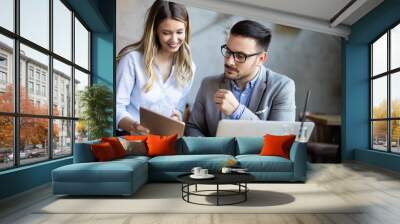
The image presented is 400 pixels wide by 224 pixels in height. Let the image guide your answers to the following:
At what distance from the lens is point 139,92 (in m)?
8.73

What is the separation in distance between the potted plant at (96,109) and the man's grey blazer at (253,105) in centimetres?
186

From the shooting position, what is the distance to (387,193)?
529 centimetres

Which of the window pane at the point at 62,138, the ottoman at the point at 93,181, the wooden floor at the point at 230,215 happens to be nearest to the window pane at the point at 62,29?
the window pane at the point at 62,138

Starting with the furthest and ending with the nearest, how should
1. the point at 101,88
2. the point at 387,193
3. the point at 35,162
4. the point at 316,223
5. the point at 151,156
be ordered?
1. the point at 101,88
2. the point at 151,156
3. the point at 35,162
4. the point at 387,193
5. the point at 316,223

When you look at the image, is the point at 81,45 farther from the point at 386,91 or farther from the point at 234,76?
the point at 386,91

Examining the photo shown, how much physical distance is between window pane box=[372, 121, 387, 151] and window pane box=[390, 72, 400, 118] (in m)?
0.52

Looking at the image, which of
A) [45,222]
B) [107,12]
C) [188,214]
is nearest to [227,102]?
[107,12]

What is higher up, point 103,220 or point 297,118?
point 297,118

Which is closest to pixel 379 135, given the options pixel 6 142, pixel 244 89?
pixel 244 89

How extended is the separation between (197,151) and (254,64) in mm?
3125

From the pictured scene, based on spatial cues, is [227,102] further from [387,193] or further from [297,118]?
[387,193]

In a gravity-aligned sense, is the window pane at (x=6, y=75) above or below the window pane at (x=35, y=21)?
below

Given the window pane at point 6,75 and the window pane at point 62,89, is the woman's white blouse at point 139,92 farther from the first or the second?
the window pane at point 6,75

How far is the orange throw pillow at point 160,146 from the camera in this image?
6586mm
